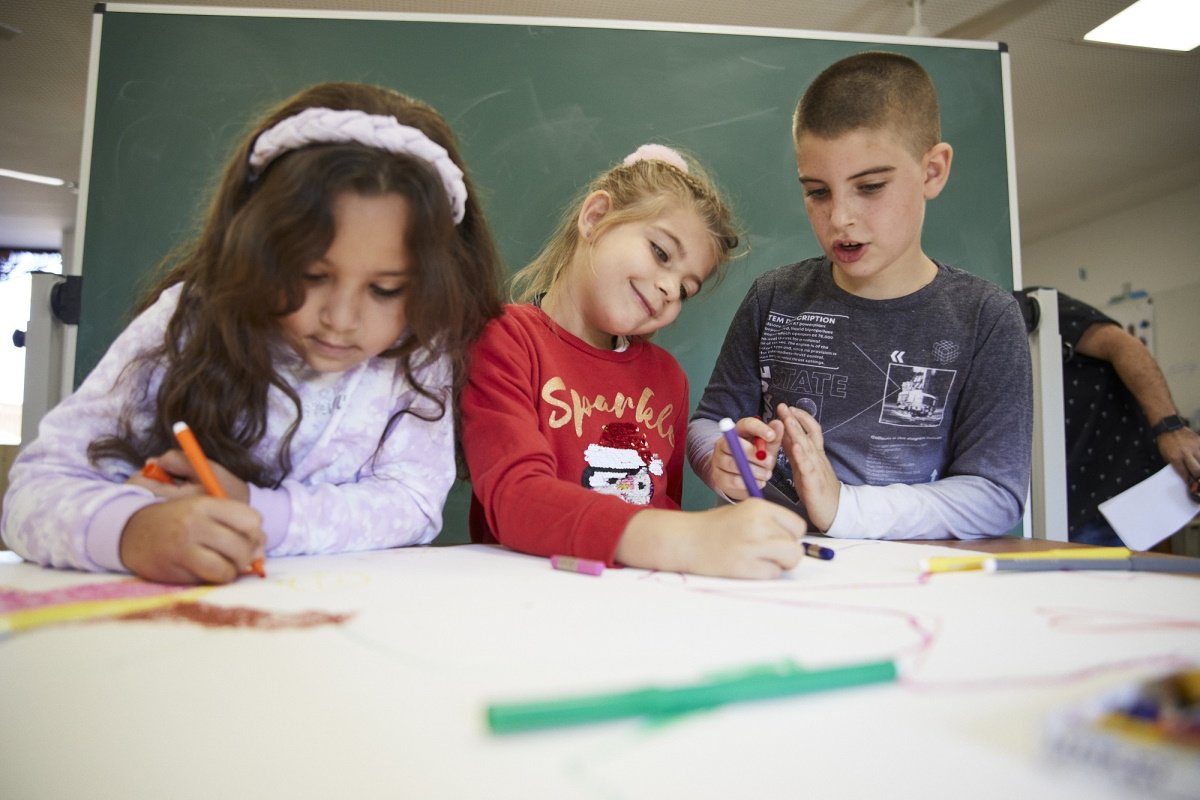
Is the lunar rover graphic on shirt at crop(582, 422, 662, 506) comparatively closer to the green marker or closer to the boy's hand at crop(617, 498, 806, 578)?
the boy's hand at crop(617, 498, 806, 578)

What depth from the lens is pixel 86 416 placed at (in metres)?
0.70

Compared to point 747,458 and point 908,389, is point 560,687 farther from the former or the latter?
point 908,389

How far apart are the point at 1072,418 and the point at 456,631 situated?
1.83 m

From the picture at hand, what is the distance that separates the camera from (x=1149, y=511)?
1.04m

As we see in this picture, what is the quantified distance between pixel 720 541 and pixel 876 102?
753mm

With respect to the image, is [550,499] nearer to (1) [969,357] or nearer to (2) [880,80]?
(1) [969,357]

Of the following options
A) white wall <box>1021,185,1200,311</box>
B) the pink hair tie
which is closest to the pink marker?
the pink hair tie

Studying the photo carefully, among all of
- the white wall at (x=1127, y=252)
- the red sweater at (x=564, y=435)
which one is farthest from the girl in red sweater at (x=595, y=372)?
the white wall at (x=1127, y=252)

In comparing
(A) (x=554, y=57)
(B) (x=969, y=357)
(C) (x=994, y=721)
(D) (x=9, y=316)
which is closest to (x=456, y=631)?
(C) (x=994, y=721)

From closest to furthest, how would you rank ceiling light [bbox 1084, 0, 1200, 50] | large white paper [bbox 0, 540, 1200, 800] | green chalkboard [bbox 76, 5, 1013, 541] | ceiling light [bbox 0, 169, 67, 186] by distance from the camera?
large white paper [bbox 0, 540, 1200, 800] < green chalkboard [bbox 76, 5, 1013, 541] < ceiling light [bbox 1084, 0, 1200, 50] < ceiling light [bbox 0, 169, 67, 186]

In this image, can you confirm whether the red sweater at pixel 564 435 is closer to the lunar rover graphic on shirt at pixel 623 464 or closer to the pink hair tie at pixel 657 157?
the lunar rover graphic on shirt at pixel 623 464

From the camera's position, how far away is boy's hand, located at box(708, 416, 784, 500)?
0.83 meters

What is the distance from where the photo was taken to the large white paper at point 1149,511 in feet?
3.28

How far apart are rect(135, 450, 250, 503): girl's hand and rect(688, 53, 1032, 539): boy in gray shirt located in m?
0.52
